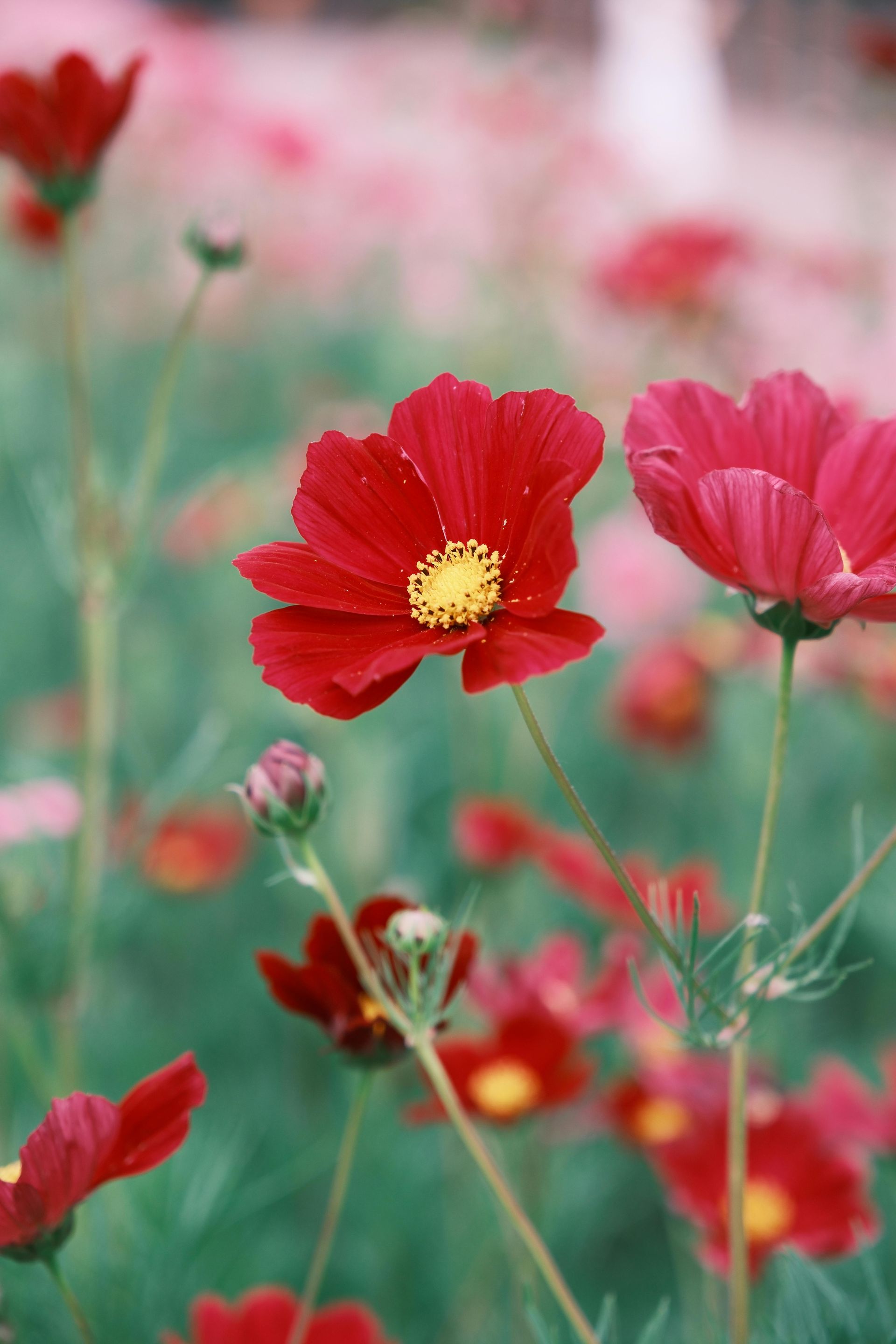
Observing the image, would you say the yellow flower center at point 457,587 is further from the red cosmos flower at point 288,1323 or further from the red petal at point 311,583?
the red cosmos flower at point 288,1323

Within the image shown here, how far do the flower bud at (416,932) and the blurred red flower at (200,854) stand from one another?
0.58 metres

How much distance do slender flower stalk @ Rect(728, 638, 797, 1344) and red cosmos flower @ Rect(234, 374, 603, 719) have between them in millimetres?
58

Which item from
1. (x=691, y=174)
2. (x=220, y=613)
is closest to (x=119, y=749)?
(x=220, y=613)

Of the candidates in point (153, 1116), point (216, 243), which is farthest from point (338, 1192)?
point (216, 243)

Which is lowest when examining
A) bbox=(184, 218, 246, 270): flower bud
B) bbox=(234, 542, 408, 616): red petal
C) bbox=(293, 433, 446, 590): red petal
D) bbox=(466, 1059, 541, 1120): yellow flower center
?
bbox=(466, 1059, 541, 1120): yellow flower center

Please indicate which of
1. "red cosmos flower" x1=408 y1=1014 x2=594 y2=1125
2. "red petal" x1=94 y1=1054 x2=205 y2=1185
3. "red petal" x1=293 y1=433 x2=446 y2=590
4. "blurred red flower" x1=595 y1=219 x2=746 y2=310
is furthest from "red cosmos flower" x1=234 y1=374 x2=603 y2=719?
"blurred red flower" x1=595 y1=219 x2=746 y2=310

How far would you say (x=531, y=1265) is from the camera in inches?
20.3

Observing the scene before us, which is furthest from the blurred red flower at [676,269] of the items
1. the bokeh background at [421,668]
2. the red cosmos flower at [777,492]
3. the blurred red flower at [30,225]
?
the red cosmos flower at [777,492]

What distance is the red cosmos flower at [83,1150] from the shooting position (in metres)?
0.27

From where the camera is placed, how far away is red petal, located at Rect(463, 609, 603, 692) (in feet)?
0.82

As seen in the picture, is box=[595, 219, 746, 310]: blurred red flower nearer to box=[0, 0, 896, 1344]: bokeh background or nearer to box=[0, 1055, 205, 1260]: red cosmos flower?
box=[0, 0, 896, 1344]: bokeh background

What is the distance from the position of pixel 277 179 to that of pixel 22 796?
119cm

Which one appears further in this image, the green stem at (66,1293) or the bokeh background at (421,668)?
the bokeh background at (421,668)

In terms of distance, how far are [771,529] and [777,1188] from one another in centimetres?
35
